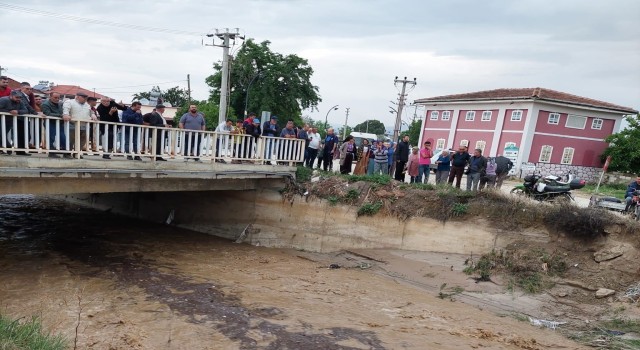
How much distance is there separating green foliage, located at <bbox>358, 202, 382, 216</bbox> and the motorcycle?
3.95m

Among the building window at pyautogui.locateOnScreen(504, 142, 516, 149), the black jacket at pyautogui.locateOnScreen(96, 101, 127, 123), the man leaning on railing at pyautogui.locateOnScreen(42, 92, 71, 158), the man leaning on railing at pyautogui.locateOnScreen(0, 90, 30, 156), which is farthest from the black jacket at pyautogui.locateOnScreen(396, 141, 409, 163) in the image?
the building window at pyautogui.locateOnScreen(504, 142, 516, 149)

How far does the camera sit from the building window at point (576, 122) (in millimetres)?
28062

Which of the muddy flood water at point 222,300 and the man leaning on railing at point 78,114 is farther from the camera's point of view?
the man leaning on railing at point 78,114

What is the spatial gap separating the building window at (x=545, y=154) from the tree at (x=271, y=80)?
21.6 m

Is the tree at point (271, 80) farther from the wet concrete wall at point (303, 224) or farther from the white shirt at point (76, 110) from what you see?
the white shirt at point (76, 110)

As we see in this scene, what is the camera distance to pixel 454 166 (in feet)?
40.9

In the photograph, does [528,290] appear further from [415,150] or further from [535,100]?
[535,100]

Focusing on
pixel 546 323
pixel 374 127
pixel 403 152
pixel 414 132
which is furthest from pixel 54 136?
pixel 374 127

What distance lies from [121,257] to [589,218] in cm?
1195

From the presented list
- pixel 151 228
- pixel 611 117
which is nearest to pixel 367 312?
pixel 151 228

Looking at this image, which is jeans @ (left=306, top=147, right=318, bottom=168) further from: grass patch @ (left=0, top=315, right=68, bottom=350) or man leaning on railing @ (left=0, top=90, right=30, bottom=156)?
grass patch @ (left=0, top=315, right=68, bottom=350)

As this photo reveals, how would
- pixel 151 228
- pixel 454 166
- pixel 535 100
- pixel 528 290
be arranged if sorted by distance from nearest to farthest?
pixel 528 290, pixel 454 166, pixel 151 228, pixel 535 100

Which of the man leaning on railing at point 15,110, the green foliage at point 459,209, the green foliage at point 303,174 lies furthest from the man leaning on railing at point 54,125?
the green foliage at point 459,209

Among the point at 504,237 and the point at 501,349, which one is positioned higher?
the point at 504,237
